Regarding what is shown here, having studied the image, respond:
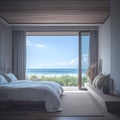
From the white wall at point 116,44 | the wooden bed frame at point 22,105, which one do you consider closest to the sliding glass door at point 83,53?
the white wall at point 116,44

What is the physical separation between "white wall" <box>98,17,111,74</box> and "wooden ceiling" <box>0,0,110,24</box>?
0.31 m

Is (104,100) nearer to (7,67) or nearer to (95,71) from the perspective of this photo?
(95,71)

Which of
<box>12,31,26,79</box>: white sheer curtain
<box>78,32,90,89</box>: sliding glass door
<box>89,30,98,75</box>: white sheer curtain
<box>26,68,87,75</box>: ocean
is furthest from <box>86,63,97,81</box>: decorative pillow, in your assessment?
<box>26,68,87,75</box>: ocean

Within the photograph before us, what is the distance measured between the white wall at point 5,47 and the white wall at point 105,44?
3621mm

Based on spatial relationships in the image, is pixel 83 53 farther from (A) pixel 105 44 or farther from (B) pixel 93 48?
(A) pixel 105 44

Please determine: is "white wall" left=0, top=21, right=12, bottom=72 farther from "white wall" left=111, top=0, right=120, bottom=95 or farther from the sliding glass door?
"white wall" left=111, top=0, right=120, bottom=95

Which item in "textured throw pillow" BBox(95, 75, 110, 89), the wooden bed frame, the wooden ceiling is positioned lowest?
the wooden bed frame

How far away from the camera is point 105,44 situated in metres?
8.19

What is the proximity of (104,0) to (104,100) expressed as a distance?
2.65 meters

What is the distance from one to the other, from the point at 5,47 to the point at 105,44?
3741 mm

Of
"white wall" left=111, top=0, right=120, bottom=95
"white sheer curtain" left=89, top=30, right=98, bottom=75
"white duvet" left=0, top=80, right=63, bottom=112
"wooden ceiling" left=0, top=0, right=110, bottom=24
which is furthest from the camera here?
"white sheer curtain" left=89, top=30, right=98, bottom=75

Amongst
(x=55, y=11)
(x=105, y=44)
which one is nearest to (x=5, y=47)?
(x=55, y=11)

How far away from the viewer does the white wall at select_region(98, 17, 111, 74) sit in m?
7.72

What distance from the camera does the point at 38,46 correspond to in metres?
19.2
